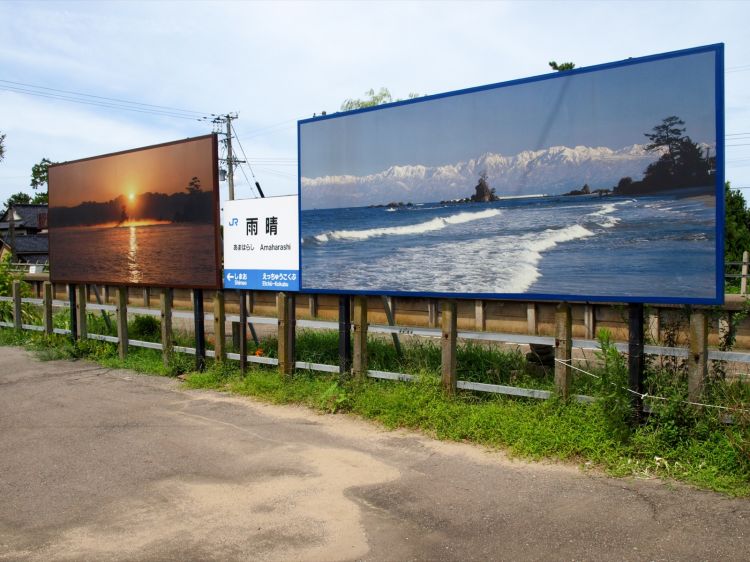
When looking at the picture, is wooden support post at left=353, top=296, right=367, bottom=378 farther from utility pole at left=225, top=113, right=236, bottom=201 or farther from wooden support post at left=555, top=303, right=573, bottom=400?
utility pole at left=225, top=113, right=236, bottom=201

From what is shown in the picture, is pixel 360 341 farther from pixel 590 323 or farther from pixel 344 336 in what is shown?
pixel 590 323

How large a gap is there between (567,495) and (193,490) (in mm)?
3082

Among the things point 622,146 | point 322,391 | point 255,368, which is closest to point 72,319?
point 255,368

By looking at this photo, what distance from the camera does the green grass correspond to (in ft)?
18.3

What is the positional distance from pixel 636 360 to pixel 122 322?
353 inches

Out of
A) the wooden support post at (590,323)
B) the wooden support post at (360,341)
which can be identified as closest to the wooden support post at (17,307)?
the wooden support post at (360,341)

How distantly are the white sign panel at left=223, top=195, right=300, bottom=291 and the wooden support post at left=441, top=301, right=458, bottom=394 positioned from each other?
8.31 ft

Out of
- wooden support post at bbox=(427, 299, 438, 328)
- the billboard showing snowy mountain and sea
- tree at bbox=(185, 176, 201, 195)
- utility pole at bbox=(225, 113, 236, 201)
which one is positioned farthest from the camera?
utility pole at bbox=(225, 113, 236, 201)

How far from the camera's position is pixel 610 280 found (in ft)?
21.2

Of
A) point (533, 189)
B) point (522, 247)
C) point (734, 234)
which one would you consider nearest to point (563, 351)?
point (522, 247)

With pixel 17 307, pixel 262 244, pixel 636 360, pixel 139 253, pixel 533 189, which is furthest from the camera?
pixel 17 307

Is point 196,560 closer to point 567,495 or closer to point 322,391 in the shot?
point 567,495

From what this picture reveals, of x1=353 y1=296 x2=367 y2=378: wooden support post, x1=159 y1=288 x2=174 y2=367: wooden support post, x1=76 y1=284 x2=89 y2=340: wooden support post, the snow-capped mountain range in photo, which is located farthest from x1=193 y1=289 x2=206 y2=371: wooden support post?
x1=76 y1=284 x2=89 y2=340: wooden support post

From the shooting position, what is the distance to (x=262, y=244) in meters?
9.80
